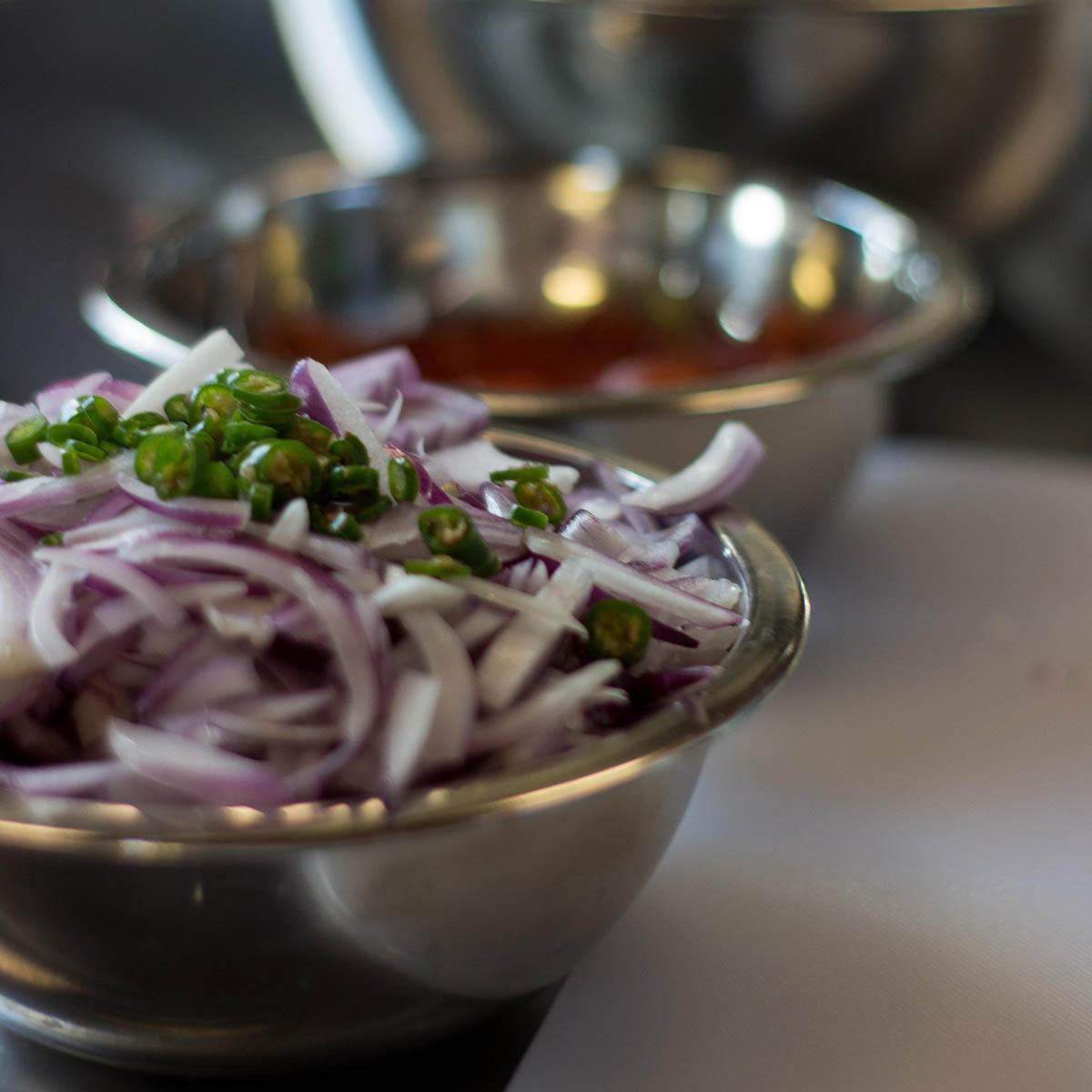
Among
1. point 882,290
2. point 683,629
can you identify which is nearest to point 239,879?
point 683,629

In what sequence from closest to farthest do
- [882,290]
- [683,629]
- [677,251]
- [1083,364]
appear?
[683,629] < [882,290] < [677,251] < [1083,364]

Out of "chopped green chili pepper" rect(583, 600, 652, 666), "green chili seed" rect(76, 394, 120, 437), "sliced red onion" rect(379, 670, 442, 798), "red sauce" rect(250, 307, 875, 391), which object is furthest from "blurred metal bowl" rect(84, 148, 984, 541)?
"sliced red onion" rect(379, 670, 442, 798)

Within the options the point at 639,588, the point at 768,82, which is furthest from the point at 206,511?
the point at 768,82

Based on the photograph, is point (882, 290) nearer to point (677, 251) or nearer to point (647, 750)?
point (677, 251)

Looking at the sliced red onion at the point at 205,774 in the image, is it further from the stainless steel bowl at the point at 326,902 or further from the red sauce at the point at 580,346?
the red sauce at the point at 580,346

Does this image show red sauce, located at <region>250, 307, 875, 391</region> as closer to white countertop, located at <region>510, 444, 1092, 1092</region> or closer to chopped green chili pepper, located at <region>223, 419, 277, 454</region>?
white countertop, located at <region>510, 444, 1092, 1092</region>

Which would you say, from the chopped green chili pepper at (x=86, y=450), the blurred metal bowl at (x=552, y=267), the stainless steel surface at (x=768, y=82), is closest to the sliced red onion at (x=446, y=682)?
the chopped green chili pepper at (x=86, y=450)
